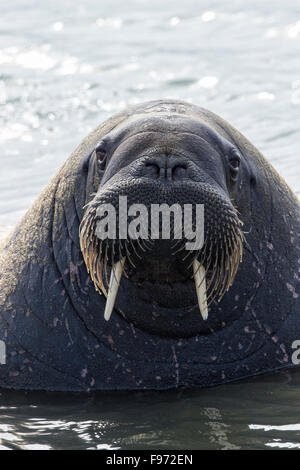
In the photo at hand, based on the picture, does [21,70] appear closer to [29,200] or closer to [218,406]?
[29,200]

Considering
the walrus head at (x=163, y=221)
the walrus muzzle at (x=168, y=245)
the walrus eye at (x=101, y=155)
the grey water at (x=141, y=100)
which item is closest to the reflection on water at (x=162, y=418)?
the grey water at (x=141, y=100)

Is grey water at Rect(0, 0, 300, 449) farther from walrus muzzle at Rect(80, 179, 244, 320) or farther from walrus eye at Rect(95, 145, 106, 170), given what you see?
walrus eye at Rect(95, 145, 106, 170)

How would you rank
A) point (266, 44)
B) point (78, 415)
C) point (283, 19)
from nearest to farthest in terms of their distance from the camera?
point (78, 415), point (266, 44), point (283, 19)

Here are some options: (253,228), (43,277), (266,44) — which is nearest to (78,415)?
(43,277)

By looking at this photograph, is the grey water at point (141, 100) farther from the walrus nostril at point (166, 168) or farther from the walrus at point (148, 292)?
the walrus nostril at point (166, 168)

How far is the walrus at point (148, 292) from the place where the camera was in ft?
22.7

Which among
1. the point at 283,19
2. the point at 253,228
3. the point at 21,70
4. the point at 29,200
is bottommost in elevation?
the point at 253,228

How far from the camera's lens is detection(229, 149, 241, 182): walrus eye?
7.07 meters

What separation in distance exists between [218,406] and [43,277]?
148 centimetres

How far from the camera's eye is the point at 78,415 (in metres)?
7.07

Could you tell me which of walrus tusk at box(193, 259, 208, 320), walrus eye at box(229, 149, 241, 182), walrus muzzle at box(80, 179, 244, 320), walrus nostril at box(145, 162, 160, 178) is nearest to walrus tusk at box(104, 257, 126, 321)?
walrus muzzle at box(80, 179, 244, 320)

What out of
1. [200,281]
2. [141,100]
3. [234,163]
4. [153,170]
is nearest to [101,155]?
[153,170]

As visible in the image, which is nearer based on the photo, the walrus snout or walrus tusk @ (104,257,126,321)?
the walrus snout

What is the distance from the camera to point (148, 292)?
7.07m
